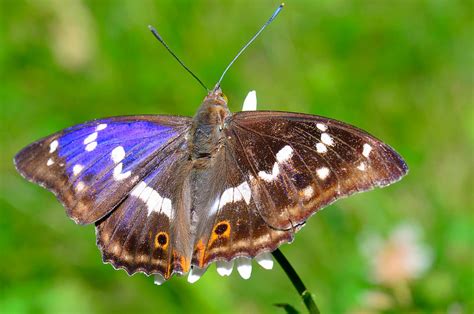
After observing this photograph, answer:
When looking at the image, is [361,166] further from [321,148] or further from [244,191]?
[244,191]

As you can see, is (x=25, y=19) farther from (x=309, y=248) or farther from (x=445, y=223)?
(x=445, y=223)

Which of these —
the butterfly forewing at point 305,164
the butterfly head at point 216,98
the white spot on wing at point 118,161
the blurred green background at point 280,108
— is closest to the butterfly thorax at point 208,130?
the butterfly head at point 216,98

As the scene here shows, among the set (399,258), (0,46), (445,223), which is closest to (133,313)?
(399,258)

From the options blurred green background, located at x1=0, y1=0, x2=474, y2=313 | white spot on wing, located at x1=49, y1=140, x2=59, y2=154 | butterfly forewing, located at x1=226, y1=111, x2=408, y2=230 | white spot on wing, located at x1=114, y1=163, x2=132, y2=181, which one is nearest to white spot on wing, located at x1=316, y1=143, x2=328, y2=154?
butterfly forewing, located at x1=226, y1=111, x2=408, y2=230

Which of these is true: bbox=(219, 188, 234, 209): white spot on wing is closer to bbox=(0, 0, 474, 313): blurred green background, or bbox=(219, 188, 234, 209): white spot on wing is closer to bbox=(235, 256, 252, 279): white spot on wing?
bbox=(235, 256, 252, 279): white spot on wing

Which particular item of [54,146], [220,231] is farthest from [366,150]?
[54,146]

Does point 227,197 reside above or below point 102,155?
below

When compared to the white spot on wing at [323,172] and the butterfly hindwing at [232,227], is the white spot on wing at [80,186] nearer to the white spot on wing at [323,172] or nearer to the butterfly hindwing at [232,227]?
the butterfly hindwing at [232,227]
